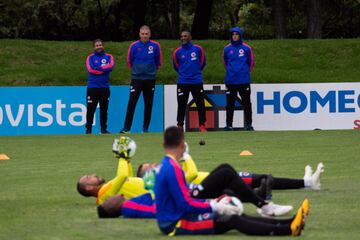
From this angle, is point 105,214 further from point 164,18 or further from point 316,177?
point 164,18

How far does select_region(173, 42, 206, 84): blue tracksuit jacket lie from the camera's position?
2705cm

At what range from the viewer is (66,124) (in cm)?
2864

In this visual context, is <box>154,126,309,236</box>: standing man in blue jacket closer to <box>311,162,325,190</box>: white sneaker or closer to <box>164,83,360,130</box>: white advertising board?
<box>311,162,325,190</box>: white sneaker

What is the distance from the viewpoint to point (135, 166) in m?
17.5

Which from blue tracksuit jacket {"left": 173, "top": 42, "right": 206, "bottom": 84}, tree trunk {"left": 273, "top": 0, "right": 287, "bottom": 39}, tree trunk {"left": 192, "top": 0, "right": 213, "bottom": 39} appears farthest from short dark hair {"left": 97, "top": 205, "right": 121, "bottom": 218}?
tree trunk {"left": 192, "top": 0, "right": 213, "bottom": 39}

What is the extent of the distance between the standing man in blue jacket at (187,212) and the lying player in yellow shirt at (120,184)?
1578mm

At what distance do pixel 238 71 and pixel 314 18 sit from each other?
50.5 feet

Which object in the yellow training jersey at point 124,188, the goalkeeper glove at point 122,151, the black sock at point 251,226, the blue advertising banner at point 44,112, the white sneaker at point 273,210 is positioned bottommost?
the black sock at point 251,226

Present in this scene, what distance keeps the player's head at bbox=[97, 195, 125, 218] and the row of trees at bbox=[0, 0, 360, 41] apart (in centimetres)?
3097

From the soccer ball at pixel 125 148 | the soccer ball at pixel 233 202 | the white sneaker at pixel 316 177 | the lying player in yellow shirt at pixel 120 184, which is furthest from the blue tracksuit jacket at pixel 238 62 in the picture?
the soccer ball at pixel 233 202

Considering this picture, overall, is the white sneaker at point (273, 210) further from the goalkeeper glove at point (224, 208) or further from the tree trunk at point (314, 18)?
the tree trunk at point (314, 18)

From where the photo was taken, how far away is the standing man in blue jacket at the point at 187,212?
32.2ft

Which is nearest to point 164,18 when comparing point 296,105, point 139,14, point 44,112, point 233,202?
point 139,14

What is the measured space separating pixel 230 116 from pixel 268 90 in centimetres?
222
